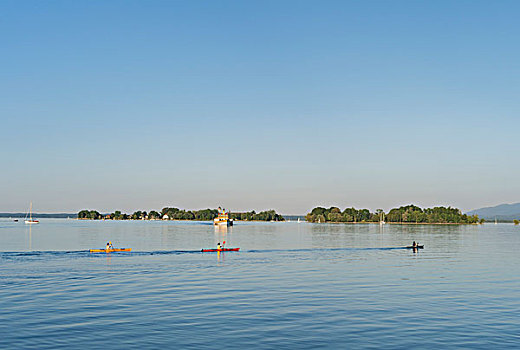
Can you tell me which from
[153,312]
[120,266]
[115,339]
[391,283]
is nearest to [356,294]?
[391,283]

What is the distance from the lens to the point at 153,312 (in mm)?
40031

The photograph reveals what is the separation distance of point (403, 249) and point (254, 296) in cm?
7701

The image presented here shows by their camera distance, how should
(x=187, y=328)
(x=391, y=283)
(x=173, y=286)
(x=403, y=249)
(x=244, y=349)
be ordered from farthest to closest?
1. (x=403, y=249)
2. (x=391, y=283)
3. (x=173, y=286)
4. (x=187, y=328)
5. (x=244, y=349)

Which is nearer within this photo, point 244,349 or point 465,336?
point 244,349

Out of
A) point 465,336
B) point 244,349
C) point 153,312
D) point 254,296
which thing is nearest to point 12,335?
point 153,312

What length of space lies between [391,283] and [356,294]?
10.4 m

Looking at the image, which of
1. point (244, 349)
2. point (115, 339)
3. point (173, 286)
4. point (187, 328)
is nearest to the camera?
point (244, 349)

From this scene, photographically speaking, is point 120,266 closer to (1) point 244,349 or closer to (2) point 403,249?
(1) point 244,349

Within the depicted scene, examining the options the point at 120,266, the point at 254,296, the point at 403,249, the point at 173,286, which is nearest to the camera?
the point at 254,296

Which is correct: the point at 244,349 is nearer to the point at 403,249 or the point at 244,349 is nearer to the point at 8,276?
the point at 8,276

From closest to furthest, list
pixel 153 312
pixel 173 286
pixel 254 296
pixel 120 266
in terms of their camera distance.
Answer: pixel 153 312, pixel 254 296, pixel 173 286, pixel 120 266

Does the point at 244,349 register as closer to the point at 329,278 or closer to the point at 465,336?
the point at 465,336

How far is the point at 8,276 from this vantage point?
6059cm

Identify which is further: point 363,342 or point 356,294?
point 356,294
